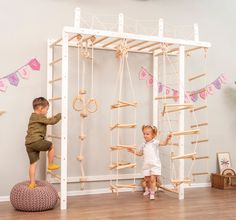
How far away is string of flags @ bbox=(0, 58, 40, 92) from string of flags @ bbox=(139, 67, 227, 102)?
55.6 inches

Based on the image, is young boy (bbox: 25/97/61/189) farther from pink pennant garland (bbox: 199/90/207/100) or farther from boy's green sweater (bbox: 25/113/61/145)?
pink pennant garland (bbox: 199/90/207/100)

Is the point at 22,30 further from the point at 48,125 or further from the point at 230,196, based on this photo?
the point at 230,196

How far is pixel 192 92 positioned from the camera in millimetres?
5898

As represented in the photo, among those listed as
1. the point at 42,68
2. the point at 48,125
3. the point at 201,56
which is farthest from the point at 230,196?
the point at 42,68

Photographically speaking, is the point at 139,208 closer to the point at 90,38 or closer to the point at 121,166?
the point at 121,166

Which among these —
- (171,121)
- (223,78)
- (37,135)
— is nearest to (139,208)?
(37,135)

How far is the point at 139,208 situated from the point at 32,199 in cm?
110

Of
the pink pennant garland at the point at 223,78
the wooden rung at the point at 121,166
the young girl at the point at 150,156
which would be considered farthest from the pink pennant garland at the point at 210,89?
the wooden rung at the point at 121,166

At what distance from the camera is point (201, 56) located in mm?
5984

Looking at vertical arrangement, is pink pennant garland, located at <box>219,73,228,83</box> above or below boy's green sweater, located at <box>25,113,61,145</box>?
above

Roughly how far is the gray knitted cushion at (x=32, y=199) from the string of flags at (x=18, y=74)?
125cm

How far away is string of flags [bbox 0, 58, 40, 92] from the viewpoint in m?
4.84

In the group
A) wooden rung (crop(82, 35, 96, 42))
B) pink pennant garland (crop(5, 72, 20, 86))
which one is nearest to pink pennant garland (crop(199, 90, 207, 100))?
wooden rung (crop(82, 35, 96, 42))

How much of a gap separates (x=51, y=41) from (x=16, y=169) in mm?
1549
